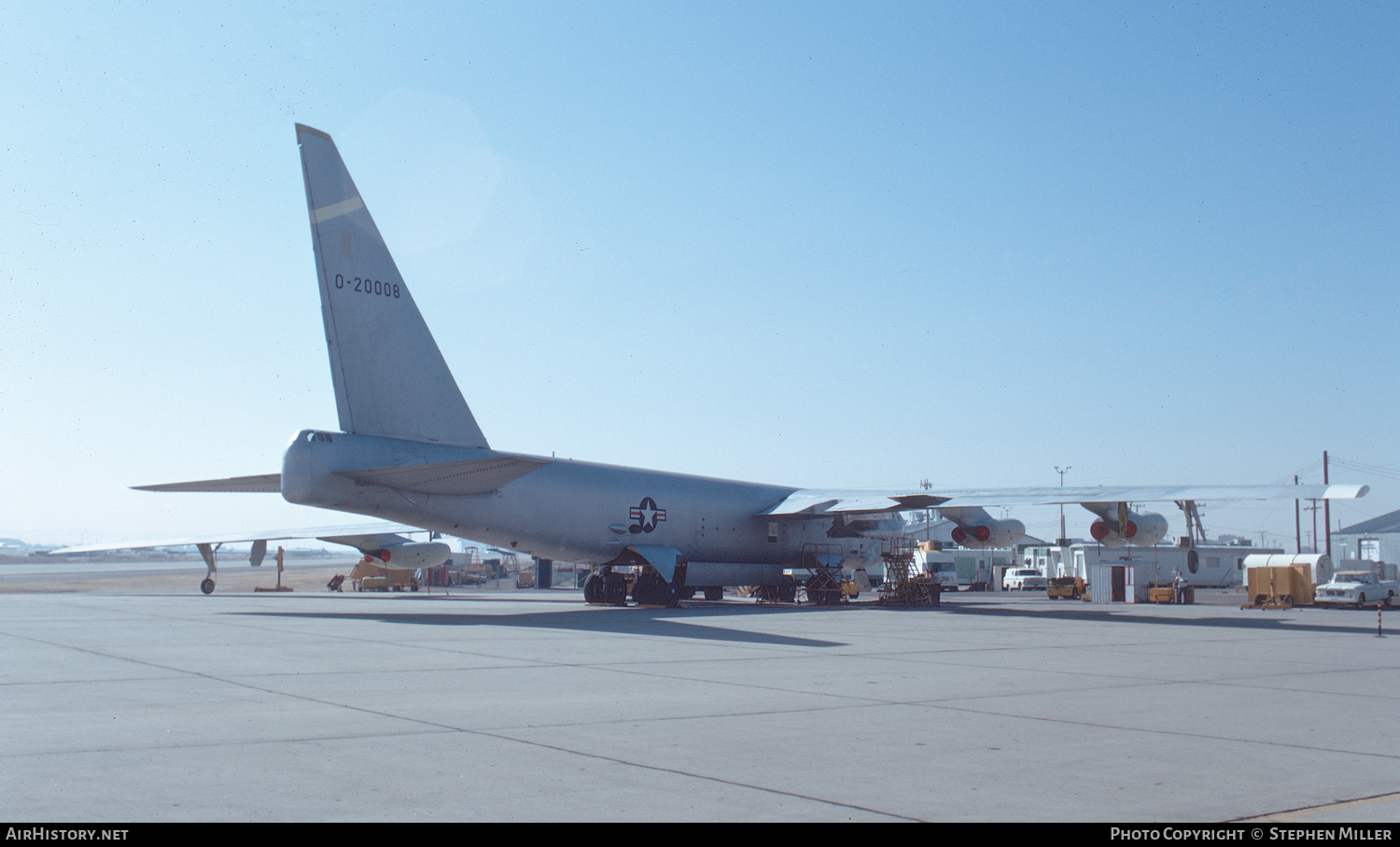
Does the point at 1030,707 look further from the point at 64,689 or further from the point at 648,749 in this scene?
the point at 64,689

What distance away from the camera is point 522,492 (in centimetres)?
2527

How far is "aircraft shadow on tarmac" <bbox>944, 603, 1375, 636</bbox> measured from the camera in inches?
850

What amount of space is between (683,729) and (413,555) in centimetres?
3098

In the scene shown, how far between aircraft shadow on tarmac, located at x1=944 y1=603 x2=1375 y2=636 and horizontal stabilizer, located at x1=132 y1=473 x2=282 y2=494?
679 inches

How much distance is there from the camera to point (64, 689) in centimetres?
981

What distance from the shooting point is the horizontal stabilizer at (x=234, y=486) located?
2502 cm

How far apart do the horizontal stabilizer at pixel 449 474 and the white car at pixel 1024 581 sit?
42.3m

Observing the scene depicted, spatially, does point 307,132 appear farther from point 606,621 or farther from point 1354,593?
point 1354,593

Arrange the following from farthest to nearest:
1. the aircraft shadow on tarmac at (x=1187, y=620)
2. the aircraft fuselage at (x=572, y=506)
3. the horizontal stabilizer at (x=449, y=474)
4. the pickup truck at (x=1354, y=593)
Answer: the pickup truck at (x=1354, y=593) → the aircraft shadow on tarmac at (x=1187, y=620) → the horizontal stabilizer at (x=449, y=474) → the aircraft fuselage at (x=572, y=506)

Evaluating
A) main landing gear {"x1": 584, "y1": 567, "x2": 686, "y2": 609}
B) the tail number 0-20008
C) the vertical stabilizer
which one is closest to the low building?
main landing gear {"x1": 584, "y1": 567, "x2": 686, "y2": 609}

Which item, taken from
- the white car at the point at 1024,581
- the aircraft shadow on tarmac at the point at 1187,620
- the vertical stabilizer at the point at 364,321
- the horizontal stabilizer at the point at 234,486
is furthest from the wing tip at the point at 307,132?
the white car at the point at 1024,581

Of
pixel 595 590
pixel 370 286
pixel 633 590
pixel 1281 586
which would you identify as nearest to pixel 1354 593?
pixel 1281 586

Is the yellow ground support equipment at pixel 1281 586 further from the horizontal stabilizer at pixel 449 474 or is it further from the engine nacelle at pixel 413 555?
the engine nacelle at pixel 413 555

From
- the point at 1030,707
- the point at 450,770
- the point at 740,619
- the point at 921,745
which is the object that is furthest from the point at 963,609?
the point at 450,770
